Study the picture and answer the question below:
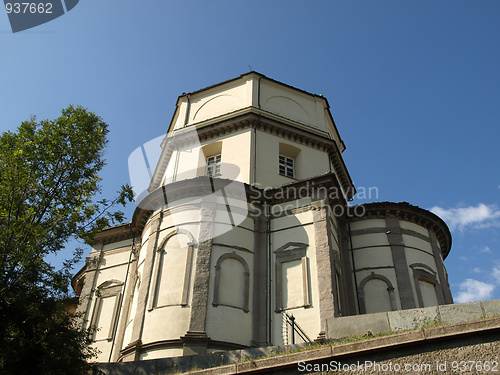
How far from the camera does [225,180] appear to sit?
19.5 metres

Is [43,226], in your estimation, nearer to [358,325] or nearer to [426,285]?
[358,325]

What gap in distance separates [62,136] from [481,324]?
12385 mm

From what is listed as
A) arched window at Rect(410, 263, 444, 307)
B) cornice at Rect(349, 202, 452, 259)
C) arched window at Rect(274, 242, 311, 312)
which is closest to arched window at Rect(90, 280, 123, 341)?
arched window at Rect(274, 242, 311, 312)

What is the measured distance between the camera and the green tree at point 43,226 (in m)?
10.7

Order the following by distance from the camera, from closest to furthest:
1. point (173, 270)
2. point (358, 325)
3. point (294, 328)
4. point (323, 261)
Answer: point (358, 325) < point (294, 328) < point (323, 261) < point (173, 270)

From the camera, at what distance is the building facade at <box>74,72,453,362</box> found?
1675 cm

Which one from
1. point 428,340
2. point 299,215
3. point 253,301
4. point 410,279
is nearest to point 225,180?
point 299,215

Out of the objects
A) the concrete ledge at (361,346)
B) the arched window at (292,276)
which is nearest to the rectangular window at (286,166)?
the arched window at (292,276)

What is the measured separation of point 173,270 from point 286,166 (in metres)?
8.24

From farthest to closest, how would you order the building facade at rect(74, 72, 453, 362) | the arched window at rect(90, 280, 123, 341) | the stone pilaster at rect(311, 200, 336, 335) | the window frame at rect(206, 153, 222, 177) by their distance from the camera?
the window frame at rect(206, 153, 222, 177), the arched window at rect(90, 280, 123, 341), the building facade at rect(74, 72, 453, 362), the stone pilaster at rect(311, 200, 336, 335)

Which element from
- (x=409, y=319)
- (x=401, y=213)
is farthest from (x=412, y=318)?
(x=401, y=213)

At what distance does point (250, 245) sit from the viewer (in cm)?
1897

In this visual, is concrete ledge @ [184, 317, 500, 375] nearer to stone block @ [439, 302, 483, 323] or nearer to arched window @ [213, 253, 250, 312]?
stone block @ [439, 302, 483, 323]

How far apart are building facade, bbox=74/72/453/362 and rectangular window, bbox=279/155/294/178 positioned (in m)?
0.06
